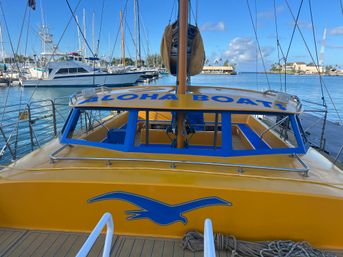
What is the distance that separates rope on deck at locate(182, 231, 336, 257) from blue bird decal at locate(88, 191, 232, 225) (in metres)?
0.22

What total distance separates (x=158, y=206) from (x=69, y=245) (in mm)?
1014

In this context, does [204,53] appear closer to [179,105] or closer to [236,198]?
[179,105]

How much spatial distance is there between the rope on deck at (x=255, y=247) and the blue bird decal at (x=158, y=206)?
0.71ft

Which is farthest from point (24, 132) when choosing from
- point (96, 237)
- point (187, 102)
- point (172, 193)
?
point (96, 237)

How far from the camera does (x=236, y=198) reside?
8.67ft

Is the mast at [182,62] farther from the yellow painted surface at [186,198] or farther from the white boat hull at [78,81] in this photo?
the white boat hull at [78,81]

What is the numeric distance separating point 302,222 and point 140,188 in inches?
65.8

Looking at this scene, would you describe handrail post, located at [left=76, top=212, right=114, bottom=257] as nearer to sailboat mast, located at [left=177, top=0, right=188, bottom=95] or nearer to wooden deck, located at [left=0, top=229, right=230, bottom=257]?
wooden deck, located at [left=0, top=229, right=230, bottom=257]

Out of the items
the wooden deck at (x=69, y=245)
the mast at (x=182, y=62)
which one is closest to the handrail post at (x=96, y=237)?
the wooden deck at (x=69, y=245)

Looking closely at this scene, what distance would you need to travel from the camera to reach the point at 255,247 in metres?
2.62

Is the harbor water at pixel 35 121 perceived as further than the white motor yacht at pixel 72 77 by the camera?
No

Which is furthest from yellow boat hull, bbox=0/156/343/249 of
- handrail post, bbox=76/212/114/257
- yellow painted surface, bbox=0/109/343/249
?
handrail post, bbox=76/212/114/257

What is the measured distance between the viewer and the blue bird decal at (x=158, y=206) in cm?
270

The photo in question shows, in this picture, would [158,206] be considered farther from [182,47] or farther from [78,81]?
[78,81]
